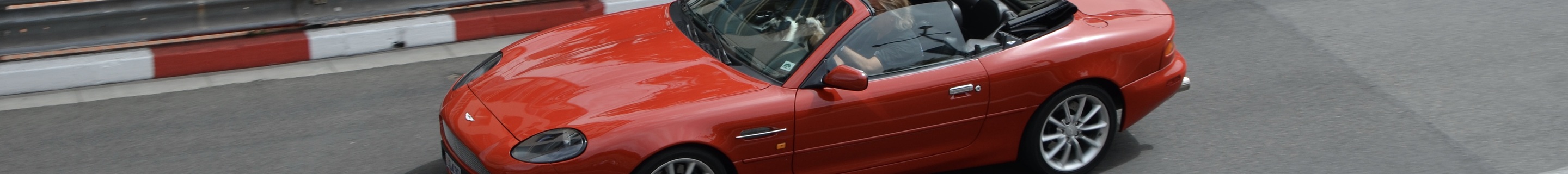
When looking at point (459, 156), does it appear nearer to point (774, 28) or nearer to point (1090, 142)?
point (774, 28)

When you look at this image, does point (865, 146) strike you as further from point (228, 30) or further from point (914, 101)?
point (228, 30)

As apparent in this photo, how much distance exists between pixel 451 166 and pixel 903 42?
62.2 inches

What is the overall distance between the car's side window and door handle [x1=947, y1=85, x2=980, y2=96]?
0.11m

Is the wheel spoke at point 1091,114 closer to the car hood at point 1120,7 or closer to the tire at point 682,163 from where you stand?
the car hood at point 1120,7

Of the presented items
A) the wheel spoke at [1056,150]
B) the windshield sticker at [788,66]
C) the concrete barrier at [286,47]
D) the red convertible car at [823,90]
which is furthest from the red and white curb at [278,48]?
the wheel spoke at [1056,150]

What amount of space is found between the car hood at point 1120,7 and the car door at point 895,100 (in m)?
0.78

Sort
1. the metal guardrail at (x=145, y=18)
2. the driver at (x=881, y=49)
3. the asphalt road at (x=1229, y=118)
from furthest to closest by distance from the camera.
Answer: the metal guardrail at (x=145, y=18) → the asphalt road at (x=1229, y=118) → the driver at (x=881, y=49)

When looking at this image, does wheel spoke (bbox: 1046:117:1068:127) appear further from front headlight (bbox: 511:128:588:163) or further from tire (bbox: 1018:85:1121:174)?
front headlight (bbox: 511:128:588:163)

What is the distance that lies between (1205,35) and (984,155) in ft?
11.0

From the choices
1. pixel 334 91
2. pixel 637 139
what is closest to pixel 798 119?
pixel 637 139

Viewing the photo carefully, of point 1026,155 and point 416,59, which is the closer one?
point 1026,155

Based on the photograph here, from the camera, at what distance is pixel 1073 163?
4.96 metres

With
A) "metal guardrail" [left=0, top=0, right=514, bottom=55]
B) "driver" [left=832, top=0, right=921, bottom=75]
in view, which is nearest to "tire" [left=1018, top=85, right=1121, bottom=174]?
"driver" [left=832, top=0, right=921, bottom=75]

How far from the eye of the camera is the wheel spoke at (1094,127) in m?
4.86
